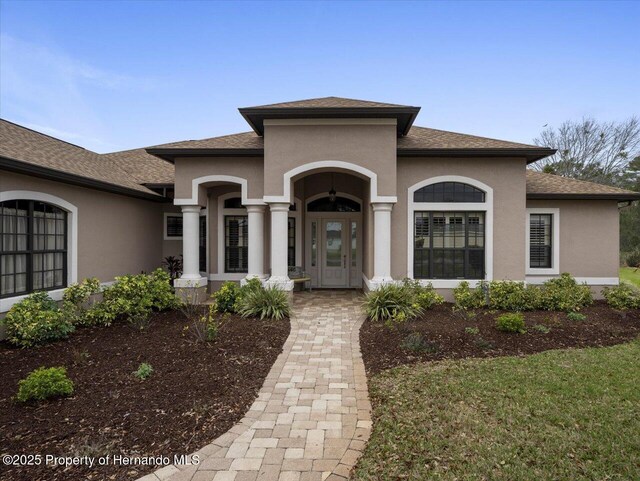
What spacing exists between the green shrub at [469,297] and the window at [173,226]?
30.7 feet

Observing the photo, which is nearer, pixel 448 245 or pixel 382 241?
pixel 382 241

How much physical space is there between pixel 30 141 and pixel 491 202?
12.1 m

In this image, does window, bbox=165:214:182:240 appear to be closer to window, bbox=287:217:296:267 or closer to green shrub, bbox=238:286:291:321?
window, bbox=287:217:296:267

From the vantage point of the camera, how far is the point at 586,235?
412 inches

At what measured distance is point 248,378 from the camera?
4.78 metres

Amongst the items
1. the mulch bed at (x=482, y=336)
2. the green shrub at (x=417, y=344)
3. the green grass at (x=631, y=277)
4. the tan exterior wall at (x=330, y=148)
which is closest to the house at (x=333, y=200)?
the tan exterior wall at (x=330, y=148)

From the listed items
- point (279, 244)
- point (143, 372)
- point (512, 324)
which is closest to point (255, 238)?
point (279, 244)

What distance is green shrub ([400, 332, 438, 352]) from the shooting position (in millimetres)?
5849

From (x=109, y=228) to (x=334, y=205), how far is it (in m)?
7.03

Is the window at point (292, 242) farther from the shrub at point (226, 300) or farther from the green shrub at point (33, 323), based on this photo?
the green shrub at point (33, 323)

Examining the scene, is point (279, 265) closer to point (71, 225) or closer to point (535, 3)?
point (71, 225)

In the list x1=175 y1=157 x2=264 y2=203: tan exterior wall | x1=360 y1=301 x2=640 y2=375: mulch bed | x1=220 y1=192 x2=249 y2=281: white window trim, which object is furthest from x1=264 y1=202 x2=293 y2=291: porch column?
x1=360 y1=301 x2=640 y2=375: mulch bed

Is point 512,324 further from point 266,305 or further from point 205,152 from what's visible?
point 205,152

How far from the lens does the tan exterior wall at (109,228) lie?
766 cm
